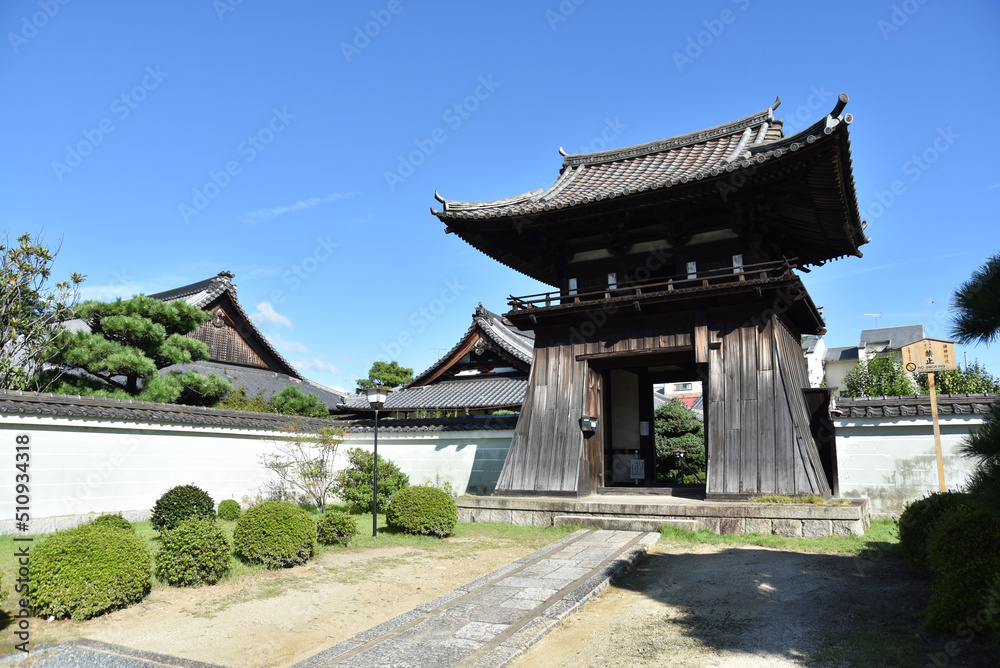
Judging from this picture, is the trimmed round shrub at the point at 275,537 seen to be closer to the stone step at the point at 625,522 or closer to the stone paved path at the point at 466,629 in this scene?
the stone paved path at the point at 466,629

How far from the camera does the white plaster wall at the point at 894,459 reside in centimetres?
1140

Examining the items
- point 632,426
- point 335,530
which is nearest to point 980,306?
point 335,530

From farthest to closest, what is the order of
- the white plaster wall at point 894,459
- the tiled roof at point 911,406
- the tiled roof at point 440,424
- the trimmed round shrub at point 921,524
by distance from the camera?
the tiled roof at point 440,424 < the white plaster wall at point 894,459 < the tiled roof at point 911,406 < the trimmed round shrub at point 921,524

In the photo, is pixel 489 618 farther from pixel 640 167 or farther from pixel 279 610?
pixel 640 167

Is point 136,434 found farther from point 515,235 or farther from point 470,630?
point 470,630

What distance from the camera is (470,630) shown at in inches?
210

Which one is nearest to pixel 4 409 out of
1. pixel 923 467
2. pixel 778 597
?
pixel 778 597

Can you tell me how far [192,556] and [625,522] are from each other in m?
6.91

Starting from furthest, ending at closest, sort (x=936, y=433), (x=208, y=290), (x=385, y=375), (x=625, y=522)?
(x=385, y=375), (x=208, y=290), (x=936, y=433), (x=625, y=522)

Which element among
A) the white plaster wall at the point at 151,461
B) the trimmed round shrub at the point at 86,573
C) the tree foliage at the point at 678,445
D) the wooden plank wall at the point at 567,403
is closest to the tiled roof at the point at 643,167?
the wooden plank wall at the point at 567,403

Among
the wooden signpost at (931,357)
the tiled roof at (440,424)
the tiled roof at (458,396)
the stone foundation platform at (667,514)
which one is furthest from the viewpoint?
the tiled roof at (458,396)

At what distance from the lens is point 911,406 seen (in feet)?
38.2

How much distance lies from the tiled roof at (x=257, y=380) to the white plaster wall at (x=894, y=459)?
1614 centimetres

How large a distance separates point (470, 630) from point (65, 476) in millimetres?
9535
